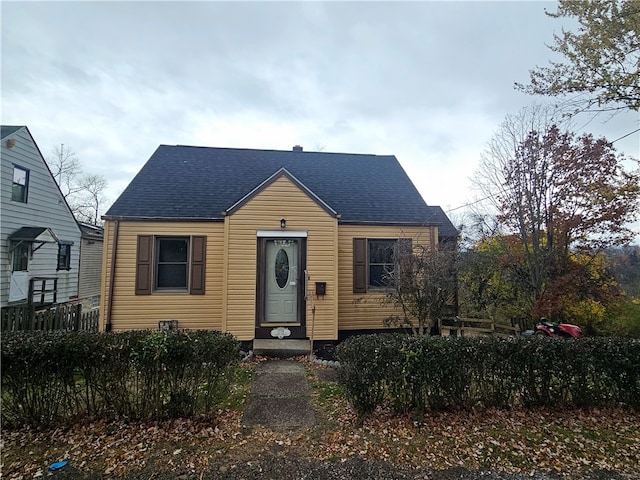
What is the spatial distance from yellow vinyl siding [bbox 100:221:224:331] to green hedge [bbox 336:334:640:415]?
5569 mm

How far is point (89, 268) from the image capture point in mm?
17156

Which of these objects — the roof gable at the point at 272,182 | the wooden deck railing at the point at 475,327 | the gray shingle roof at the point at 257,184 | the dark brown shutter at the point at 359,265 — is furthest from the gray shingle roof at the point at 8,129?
the wooden deck railing at the point at 475,327

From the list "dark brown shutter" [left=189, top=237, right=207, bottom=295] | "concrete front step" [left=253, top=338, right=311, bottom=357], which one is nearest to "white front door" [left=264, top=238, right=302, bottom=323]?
"concrete front step" [left=253, top=338, right=311, bottom=357]

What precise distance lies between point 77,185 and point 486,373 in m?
34.4

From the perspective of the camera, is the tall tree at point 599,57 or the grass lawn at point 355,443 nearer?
the grass lawn at point 355,443

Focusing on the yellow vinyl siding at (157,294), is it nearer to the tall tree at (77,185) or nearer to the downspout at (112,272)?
the downspout at (112,272)

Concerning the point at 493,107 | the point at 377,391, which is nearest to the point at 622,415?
the point at 377,391

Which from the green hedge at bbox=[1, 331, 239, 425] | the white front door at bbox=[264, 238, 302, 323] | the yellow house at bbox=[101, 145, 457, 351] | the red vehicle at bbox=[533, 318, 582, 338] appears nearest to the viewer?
the green hedge at bbox=[1, 331, 239, 425]

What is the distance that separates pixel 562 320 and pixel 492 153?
4.98 m

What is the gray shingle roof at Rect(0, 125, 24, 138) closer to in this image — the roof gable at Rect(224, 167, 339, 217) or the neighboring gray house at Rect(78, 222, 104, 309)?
the neighboring gray house at Rect(78, 222, 104, 309)

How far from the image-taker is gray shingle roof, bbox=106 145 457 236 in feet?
29.1

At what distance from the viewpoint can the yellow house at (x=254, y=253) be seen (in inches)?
299

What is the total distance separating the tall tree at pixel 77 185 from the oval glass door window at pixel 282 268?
2416cm

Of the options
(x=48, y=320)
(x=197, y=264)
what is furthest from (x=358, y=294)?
(x=48, y=320)
